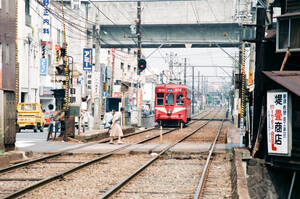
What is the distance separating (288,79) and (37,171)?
7.07 meters

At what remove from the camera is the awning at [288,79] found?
1061cm

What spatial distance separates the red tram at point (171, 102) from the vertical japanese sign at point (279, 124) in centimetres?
2323

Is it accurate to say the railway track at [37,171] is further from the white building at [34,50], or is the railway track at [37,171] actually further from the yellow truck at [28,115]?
the white building at [34,50]

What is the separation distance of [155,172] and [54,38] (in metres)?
39.0

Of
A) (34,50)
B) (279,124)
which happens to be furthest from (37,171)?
(34,50)

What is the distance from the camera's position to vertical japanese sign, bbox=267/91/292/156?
36.5 feet

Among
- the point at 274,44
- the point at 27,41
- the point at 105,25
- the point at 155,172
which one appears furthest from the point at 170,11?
the point at 155,172

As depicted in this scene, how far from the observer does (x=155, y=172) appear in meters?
13.2

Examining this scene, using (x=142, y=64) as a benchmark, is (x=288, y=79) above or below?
below

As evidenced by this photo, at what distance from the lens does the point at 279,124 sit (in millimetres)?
11297

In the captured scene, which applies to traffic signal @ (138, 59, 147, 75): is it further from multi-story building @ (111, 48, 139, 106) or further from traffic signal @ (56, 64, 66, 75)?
multi-story building @ (111, 48, 139, 106)

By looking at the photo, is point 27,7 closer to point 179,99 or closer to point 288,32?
point 179,99

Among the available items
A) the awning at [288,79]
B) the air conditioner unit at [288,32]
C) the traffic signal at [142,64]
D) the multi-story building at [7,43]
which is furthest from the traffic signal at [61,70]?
the multi-story building at [7,43]

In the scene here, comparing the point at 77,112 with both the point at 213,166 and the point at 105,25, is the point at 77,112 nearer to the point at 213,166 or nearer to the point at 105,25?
the point at 213,166
